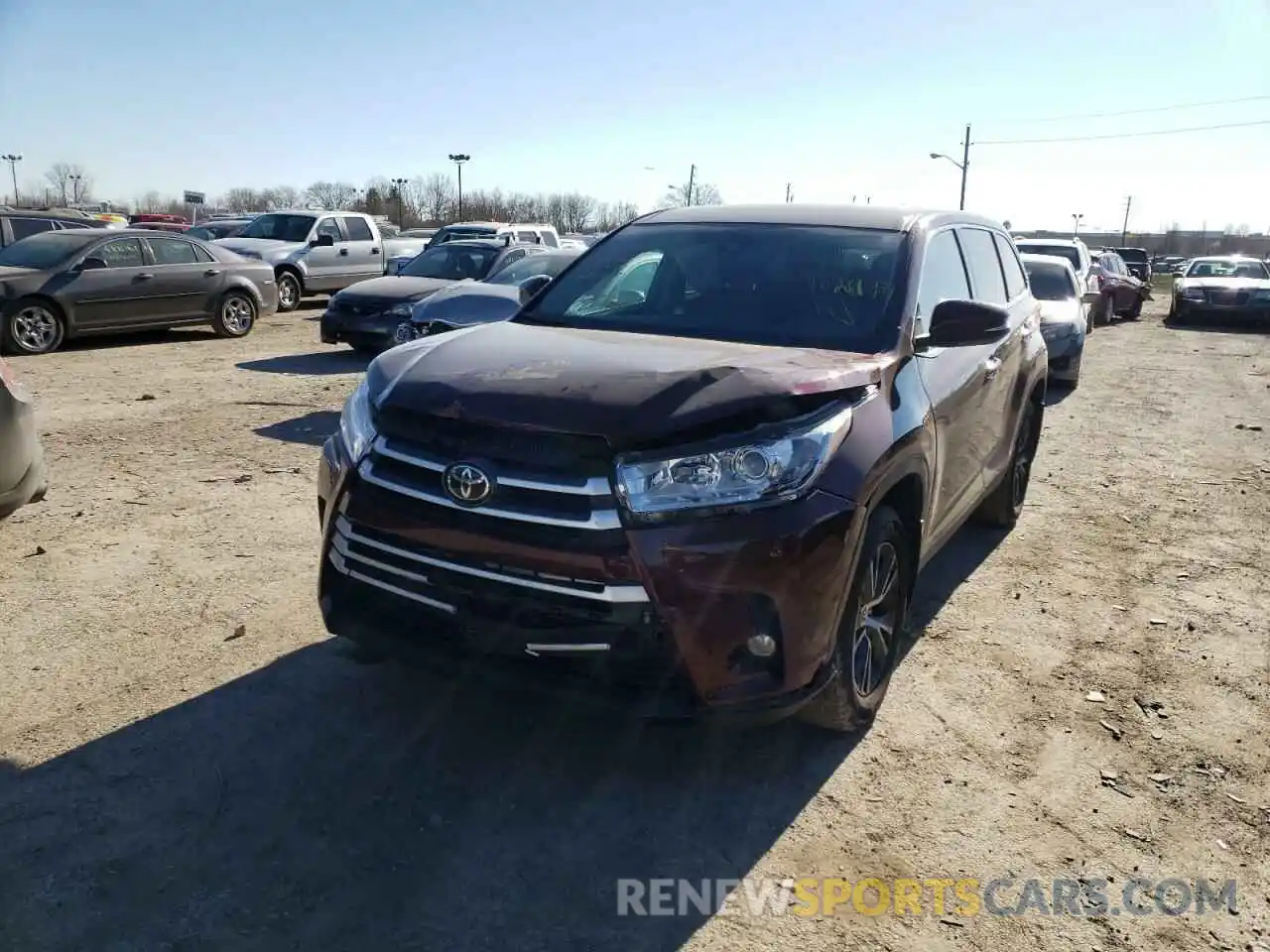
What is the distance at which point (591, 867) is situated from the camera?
283cm

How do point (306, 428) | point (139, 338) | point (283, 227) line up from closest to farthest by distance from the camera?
1. point (306, 428)
2. point (139, 338)
3. point (283, 227)

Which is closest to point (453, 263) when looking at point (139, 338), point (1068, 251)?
point (139, 338)

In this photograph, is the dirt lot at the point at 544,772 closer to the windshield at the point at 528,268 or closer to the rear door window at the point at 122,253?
the windshield at the point at 528,268

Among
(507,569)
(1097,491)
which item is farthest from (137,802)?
(1097,491)

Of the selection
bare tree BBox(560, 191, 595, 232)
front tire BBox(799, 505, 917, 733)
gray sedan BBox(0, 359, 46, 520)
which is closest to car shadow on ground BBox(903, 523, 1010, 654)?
front tire BBox(799, 505, 917, 733)

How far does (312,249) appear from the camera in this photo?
18.4 meters

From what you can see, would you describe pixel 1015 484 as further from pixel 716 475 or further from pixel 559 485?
pixel 559 485

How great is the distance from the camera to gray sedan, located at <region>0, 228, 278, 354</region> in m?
12.1

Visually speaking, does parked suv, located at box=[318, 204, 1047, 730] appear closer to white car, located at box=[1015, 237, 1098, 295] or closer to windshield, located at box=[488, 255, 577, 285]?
windshield, located at box=[488, 255, 577, 285]

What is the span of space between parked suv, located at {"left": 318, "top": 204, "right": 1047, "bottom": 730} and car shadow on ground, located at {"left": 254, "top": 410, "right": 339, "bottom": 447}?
14.5 ft

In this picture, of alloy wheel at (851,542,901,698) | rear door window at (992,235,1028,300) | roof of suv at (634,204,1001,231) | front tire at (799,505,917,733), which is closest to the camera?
front tire at (799,505,917,733)

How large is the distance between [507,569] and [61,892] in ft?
4.71

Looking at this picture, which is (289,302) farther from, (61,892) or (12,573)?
(61,892)

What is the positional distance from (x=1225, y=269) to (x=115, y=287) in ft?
80.0
